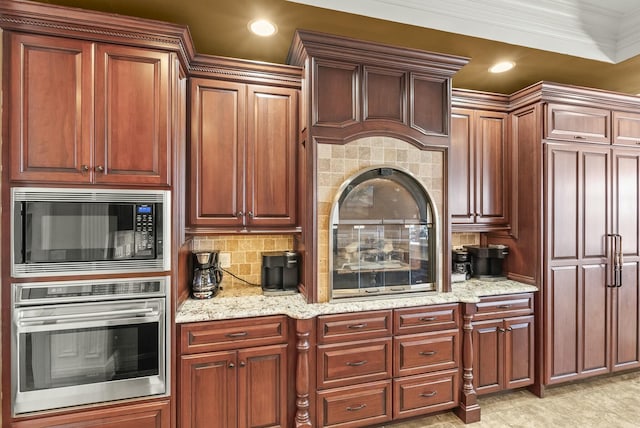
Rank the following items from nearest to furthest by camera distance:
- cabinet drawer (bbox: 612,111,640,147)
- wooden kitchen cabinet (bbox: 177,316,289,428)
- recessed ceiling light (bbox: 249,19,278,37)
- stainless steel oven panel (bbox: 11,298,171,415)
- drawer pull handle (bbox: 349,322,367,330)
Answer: stainless steel oven panel (bbox: 11,298,171,415) → wooden kitchen cabinet (bbox: 177,316,289,428) → recessed ceiling light (bbox: 249,19,278,37) → drawer pull handle (bbox: 349,322,367,330) → cabinet drawer (bbox: 612,111,640,147)

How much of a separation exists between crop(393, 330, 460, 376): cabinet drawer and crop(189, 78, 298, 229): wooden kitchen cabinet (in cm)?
123

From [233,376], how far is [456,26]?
2.85 m

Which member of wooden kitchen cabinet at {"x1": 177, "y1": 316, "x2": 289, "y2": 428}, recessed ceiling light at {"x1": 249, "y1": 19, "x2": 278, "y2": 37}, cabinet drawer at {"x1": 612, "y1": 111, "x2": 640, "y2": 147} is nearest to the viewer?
wooden kitchen cabinet at {"x1": 177, "y1": 316, "x2": 289, "y2": 428}

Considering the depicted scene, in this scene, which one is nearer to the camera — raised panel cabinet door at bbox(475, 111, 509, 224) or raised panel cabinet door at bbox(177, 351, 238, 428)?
raised panel cabinet door at bbox(177, 351, 238, 428)

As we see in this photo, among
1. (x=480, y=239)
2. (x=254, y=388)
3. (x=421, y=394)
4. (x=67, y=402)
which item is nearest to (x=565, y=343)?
(x=480, y=239)

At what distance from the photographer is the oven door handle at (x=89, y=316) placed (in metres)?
1.73

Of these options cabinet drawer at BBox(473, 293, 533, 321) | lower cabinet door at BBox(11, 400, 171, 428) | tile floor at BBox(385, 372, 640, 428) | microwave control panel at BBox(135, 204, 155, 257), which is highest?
microwave control panel at BBox(135, 204, 155, 257)

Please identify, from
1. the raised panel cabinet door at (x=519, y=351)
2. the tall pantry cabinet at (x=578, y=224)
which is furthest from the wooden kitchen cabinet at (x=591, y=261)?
the raised panel cabinet door at (x=519, y=351)

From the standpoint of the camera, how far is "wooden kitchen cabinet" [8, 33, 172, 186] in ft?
5.73

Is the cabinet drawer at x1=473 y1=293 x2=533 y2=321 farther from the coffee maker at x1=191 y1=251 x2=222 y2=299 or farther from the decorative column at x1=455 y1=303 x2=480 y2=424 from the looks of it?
the coffee maker at x1=191 y1=251 x2=222 y2=299

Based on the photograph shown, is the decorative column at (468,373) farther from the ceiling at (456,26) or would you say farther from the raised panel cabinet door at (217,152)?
the ceiling at (456,26)

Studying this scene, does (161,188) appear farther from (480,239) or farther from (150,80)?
(480,239)

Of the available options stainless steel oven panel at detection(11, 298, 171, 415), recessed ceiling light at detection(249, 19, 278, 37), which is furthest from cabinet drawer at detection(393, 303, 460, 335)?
recessed ceiling light at detection(249, 19, 278, 37)

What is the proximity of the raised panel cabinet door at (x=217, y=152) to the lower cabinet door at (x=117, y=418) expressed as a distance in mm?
1187
